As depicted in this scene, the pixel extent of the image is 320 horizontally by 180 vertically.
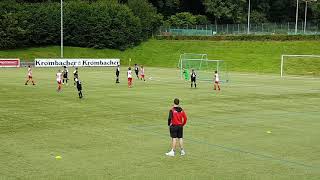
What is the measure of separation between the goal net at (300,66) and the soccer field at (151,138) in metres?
33.5

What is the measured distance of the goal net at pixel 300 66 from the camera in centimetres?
6562

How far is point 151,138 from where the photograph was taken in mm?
18688

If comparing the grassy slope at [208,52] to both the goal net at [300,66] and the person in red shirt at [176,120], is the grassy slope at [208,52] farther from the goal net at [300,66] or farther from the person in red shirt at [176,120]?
the person in red shirt at [176,120]

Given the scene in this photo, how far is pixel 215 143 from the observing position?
17.8 m

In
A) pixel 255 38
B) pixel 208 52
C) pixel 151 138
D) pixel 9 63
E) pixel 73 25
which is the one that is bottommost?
pixel 151 138

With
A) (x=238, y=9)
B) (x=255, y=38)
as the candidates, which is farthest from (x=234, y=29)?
(x=255, y=38)

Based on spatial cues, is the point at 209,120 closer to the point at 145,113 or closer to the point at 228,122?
the point at 228,122

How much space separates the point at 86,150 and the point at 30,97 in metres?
17.1

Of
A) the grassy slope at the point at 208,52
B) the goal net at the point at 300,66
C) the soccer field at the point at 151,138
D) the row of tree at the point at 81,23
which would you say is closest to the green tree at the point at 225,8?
the row of tree at the point at 81,23

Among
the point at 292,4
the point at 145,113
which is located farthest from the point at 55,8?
the point at 145,113

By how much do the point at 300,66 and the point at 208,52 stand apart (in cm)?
1926

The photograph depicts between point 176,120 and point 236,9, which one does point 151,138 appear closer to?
point 176,120

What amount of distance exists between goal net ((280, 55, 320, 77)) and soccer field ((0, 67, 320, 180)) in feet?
110

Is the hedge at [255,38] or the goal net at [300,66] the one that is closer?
→ the goal net at [300,66]
